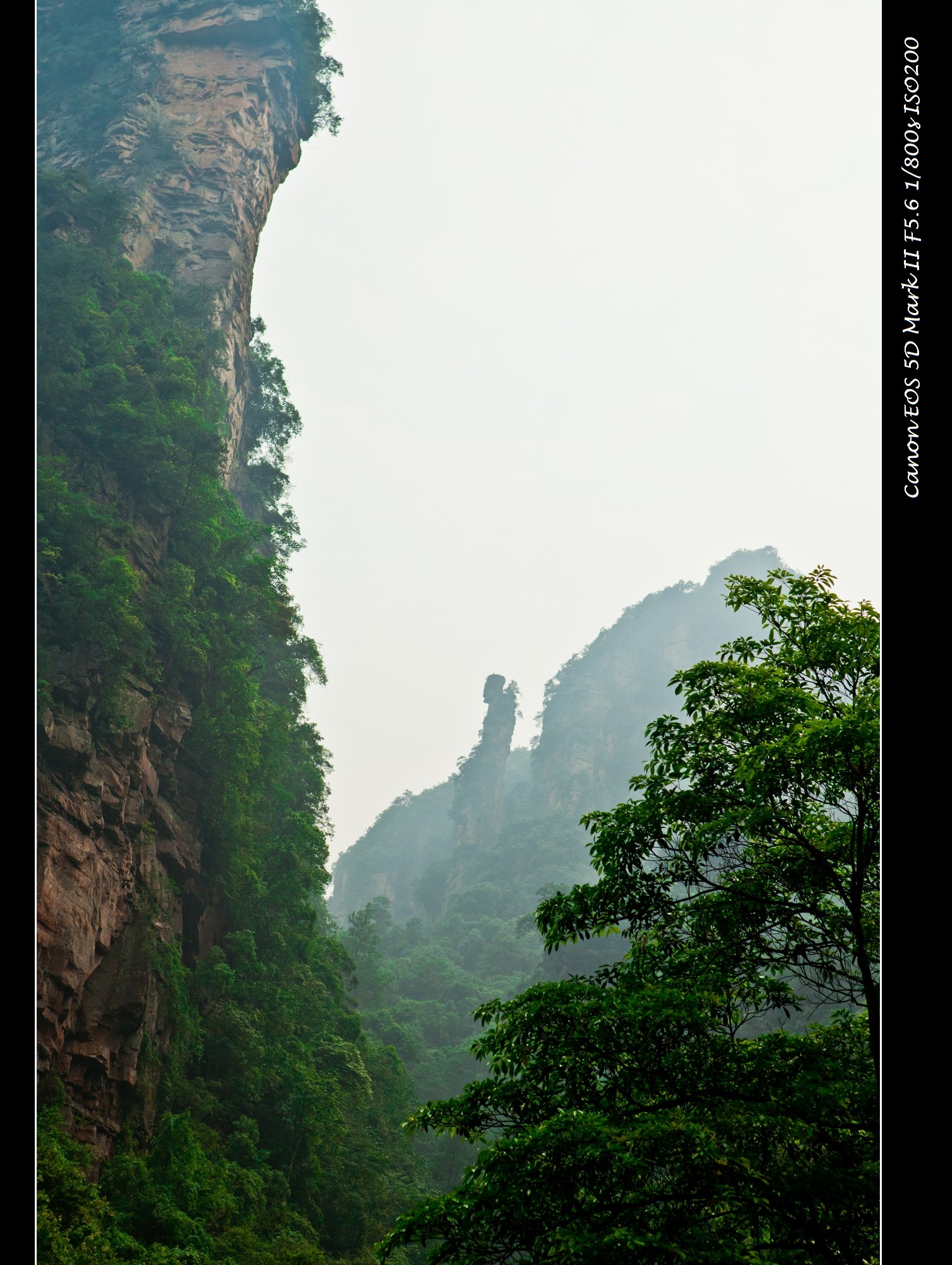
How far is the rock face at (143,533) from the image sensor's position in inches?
448

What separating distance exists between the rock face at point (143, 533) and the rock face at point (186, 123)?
0.19 ft

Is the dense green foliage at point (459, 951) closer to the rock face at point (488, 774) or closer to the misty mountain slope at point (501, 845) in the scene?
the misty mountain slope at point (501, 845)

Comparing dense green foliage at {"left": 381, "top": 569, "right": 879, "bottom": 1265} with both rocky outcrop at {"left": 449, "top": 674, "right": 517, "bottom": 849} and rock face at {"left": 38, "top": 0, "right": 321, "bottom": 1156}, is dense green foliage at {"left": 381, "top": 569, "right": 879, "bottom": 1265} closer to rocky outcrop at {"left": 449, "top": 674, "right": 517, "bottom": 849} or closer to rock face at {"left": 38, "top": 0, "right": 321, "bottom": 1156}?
rock face at {"left": 38, "top": 0, "right": 321, "bottom": 1156}

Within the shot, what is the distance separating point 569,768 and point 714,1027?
68.0m

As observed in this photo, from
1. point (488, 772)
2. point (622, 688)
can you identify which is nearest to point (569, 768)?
point (488, 772)

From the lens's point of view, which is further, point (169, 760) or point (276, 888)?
point (276, 888)

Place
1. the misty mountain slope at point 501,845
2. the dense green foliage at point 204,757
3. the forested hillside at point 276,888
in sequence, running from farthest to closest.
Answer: the misty mountain slope at point 501,845 < the dense green foliage at point 204,757 < the forested hillside at point 276,888

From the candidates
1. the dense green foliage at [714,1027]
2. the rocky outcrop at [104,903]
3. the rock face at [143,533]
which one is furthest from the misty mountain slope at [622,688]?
the dense green foliage at [714,1027]

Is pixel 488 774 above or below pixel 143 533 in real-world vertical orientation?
above

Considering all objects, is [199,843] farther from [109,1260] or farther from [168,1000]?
[109,1260]

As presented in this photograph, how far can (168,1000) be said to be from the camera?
1367 centimetres

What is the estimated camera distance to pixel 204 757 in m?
17.0

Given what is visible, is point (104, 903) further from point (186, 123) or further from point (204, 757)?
point (186, 123)
